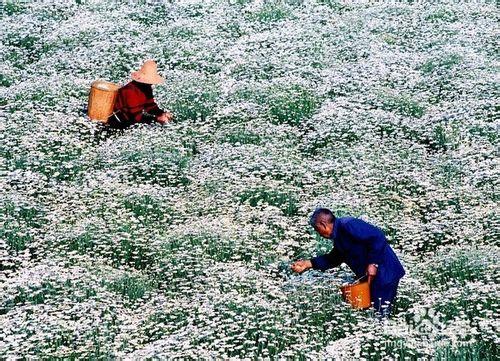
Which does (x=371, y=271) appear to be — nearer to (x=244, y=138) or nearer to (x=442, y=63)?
(x=244, y=138)

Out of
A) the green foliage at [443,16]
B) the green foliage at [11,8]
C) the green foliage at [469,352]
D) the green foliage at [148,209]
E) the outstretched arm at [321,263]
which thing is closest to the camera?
the green foliage at [469,352]

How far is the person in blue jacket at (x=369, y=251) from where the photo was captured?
6898mm

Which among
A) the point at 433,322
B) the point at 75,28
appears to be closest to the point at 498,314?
the point at 433,322

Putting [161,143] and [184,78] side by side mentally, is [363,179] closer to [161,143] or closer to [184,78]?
[161,143]

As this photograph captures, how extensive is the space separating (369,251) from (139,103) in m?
5.64

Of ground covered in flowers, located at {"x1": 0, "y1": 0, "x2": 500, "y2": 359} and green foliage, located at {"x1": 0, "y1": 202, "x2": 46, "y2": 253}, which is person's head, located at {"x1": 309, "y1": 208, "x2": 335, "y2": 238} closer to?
ground covered in flowers, located at {"x1": 0, "y1": 0, "x2": 500, "y2": 359}

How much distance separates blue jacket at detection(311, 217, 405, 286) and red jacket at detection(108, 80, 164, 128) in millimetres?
5235

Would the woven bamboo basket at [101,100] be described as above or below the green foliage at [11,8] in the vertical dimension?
above

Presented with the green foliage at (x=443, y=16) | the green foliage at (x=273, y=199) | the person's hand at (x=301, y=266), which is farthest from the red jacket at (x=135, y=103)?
the green foliage at (x=443, y=16)

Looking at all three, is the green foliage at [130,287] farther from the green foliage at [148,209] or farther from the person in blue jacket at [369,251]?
the person in blue jacket at [369,251]

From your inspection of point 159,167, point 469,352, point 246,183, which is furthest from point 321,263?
point 159,167

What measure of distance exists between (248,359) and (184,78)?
7.99m

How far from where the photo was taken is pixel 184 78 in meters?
13.3

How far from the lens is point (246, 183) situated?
31.6ft
